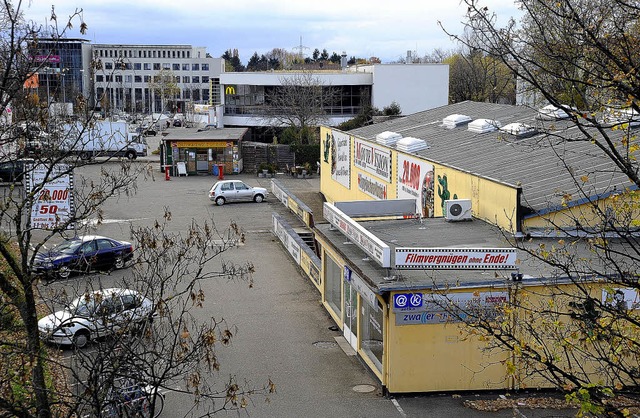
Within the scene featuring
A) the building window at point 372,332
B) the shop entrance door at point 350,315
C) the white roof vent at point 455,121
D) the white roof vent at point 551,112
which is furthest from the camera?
the white roof vent at point 455,121

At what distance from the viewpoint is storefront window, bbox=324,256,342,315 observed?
20112 mm

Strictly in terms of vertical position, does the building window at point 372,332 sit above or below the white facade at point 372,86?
below

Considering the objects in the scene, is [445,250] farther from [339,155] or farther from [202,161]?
[202,161]

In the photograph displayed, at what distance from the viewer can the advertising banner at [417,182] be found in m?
24.6

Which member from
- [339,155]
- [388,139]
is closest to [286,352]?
[388,139]

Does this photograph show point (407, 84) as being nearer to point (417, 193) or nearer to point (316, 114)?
point (316, 114)

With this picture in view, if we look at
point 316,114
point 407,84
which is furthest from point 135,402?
point 407,84

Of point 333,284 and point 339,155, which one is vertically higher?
point 339,155

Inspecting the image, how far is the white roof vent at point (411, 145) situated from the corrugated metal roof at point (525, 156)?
0.28 metres

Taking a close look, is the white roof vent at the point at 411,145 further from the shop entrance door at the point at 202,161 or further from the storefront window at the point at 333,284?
the shop entrance door at the point at 202,161

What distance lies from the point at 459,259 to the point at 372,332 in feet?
8.68

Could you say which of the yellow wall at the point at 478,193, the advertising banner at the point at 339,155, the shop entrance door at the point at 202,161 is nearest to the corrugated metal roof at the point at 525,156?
the yellow wall at the point at 478,193

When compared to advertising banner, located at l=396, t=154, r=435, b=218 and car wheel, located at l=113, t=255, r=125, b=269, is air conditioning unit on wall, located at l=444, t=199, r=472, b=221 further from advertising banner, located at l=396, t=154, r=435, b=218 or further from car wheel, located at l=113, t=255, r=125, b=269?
car wheel, located at l=113, t=255, r=125, b=269

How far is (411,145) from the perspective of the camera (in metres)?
28.2
